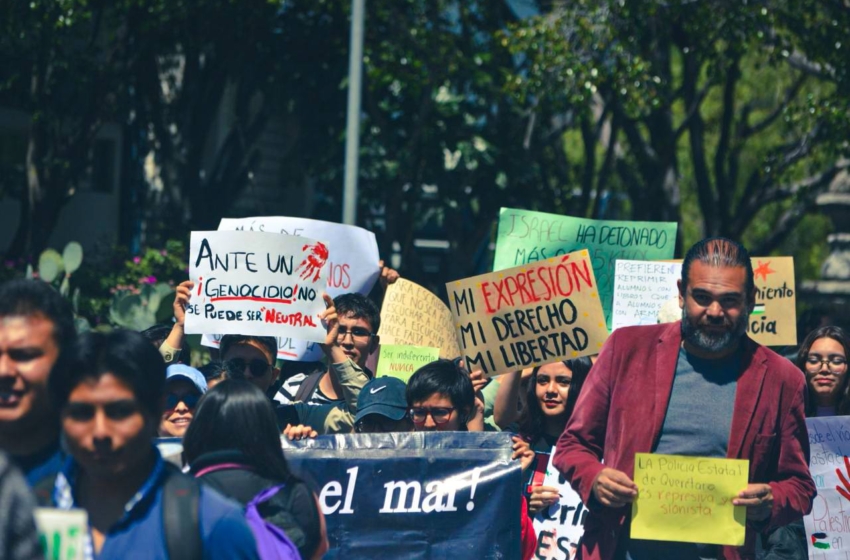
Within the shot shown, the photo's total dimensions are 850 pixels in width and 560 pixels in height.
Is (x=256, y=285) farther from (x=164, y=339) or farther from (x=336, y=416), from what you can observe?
(x=336, y=416)

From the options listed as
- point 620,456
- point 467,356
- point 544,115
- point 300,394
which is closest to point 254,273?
point 300,394

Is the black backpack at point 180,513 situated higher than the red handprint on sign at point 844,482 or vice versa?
the black backpack at point 180,513

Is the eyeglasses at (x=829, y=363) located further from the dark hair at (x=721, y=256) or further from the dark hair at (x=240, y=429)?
the dark hair at (x=240, y=429)

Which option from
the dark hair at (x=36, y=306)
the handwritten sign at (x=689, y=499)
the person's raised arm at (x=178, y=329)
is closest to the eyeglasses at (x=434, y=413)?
the person's raised arm at (x=178, y=329)

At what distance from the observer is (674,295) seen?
6.68 m

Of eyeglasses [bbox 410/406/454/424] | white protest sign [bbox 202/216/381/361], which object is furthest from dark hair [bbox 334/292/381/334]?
eyeglasses [bbox 410/406/454/424]

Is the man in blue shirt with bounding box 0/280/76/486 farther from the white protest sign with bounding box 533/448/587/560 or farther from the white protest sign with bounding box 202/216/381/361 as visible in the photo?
the white protest sign with bounding box 202/216/381/361

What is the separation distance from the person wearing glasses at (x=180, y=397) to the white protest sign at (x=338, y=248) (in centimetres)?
162

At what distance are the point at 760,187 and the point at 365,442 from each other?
13.7 metres

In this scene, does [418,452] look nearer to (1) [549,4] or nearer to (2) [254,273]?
(2) [254,273]

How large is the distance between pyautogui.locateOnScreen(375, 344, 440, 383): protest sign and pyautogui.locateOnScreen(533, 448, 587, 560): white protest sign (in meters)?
1.41

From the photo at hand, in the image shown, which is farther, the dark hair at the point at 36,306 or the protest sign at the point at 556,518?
the protest sign at the point at 556,518

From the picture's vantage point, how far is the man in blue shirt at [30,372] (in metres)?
2.75

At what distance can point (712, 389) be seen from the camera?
4.04 meters
